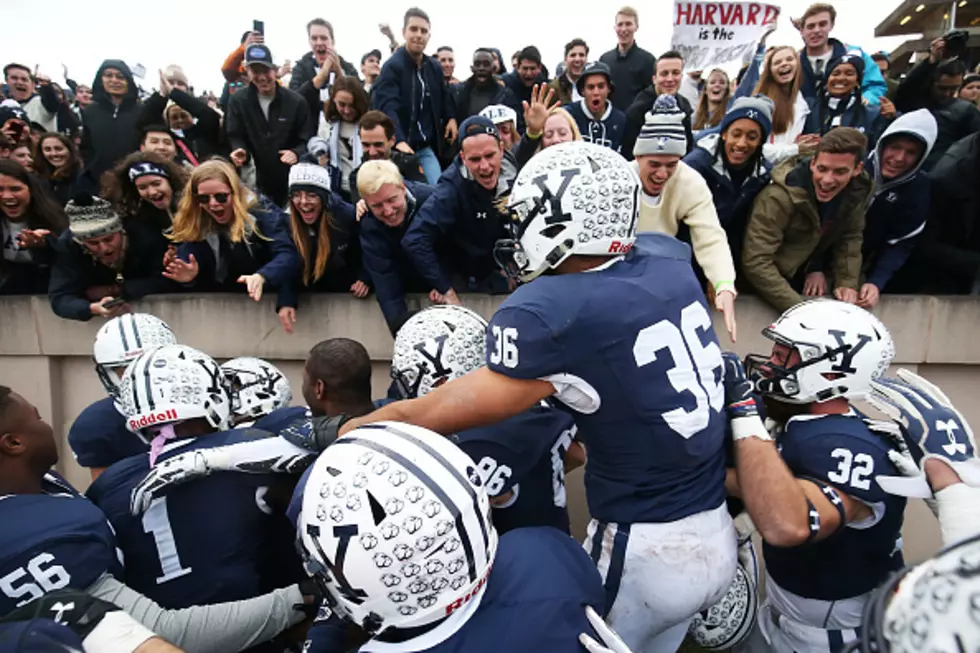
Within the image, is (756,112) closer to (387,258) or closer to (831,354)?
(831,354)

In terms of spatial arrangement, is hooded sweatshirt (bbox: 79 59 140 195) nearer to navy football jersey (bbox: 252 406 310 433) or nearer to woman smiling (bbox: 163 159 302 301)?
woman smiling (bbox: 163 159 302 301)

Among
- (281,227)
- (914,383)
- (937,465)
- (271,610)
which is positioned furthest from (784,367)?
(281,227)

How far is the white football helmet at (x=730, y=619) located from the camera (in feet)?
11.0

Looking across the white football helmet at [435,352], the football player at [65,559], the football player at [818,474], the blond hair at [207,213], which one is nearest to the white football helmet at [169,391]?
the football player at [65,559]

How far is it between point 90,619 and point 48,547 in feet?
1.40

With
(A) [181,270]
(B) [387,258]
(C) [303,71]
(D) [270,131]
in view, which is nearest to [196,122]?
(D) [270,131]

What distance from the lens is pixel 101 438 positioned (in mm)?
3520

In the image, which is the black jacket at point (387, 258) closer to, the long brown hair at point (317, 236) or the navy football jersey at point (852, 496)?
the long brown hair at point (317, 236)

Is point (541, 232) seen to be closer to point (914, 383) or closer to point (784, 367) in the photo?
point (784, 367)

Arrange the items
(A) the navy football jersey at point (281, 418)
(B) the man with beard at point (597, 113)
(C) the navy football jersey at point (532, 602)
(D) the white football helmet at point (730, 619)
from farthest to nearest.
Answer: (B) the man with beard at point (597, 113), (D) the white football helmet at point (730, 619), (A) the navy football jersey at point (281, 418), (C) the navy football jersey at point (532, 602)

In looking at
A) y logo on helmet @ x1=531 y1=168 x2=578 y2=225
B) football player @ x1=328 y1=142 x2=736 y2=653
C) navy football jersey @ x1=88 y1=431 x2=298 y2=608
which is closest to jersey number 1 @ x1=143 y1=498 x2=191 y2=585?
navy football jersey @ x1=88 y1=431 x2=298 y2=608

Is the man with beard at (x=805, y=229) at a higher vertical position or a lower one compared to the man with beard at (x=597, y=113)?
lower

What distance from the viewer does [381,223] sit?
4766 mm

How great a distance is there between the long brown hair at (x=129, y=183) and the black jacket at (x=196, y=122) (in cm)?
153
